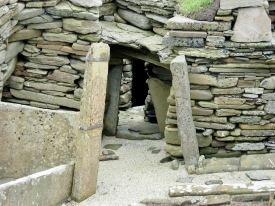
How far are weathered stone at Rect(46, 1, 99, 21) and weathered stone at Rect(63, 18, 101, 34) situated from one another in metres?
0.07

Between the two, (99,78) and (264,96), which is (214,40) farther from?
(99,78)

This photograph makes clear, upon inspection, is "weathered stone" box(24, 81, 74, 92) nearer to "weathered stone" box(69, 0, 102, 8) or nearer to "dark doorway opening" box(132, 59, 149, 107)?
"weathered stone" box(69, 0, 102, 8)

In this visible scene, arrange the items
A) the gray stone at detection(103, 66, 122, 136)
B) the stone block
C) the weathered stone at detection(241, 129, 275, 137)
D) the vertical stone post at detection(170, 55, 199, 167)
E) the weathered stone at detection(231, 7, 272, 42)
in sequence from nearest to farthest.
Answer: the stone block, the vertical stone post at detection(170, 55, 199, 167), the weathered stone at detection(231, 7, 272, 42), the weathered stone at detection(241, 129, 275, 137), the gray stone at detection(103, 66, 122, 136)

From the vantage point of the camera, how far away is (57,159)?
733 cm

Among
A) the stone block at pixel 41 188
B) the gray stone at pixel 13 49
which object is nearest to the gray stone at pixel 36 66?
the gray stone at pixel 13 49

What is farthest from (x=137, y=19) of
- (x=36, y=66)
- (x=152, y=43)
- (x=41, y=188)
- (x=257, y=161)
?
(x=41, y=188)

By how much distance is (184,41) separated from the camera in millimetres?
8273

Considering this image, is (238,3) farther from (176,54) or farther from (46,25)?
(46,25)

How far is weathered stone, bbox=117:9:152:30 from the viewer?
9828 millimetres

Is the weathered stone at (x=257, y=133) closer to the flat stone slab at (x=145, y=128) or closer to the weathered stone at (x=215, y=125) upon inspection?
the weathered stone at (x=215, y=125)

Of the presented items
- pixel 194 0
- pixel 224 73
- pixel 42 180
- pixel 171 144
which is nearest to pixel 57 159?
pixel 42 180

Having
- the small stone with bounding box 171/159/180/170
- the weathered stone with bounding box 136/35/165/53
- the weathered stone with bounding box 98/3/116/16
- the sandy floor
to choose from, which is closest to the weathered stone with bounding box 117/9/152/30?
the weathered stone with bounding box 98/3/116/16

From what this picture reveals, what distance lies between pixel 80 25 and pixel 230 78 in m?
2.27

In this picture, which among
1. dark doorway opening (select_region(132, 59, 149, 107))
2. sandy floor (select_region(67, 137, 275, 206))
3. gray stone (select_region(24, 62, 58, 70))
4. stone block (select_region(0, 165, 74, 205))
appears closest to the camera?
stone block (select_region(0, 165, 74, 205))
